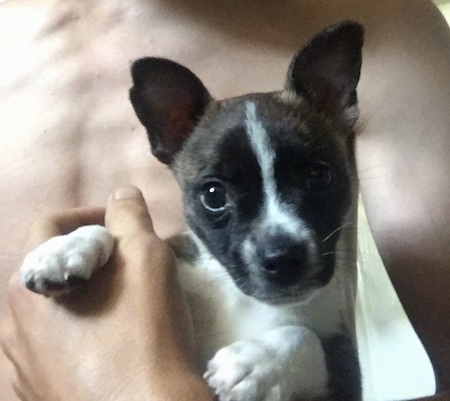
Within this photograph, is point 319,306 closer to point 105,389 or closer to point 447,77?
point 105,389

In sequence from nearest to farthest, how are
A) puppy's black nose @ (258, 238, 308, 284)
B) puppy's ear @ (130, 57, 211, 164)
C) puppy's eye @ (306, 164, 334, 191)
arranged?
puppy's black nose @ (258, 238, 308, 284), puppy's eye @ (306, 164, 334, 191), puppy's ear @ (130, 57, 211, 164)

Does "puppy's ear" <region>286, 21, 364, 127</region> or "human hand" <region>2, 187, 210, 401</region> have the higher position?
"puppy's ear" <region>286, 21, 364, 127</region>

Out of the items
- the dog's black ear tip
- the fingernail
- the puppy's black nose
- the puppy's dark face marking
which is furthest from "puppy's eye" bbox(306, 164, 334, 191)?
the fingernail

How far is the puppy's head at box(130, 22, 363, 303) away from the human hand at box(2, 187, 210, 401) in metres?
0.14

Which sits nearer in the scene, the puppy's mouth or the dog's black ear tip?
the puppy's mouth

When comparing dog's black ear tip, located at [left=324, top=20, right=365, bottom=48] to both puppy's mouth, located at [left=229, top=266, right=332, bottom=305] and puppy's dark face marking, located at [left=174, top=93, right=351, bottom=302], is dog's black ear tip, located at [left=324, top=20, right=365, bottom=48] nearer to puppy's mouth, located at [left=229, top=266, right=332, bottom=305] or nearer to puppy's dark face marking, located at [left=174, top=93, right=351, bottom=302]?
puppy's dark face marking, located at [left=174, top=93, right=351, bottom=302]

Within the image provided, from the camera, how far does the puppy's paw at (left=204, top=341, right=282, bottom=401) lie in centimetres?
129

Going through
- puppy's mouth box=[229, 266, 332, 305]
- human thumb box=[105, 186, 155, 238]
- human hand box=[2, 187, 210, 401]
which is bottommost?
puppy's mouth box=[229, 266, 332, 305]

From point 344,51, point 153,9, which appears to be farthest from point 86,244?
point 153,9

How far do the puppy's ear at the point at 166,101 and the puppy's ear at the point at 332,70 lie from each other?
0.71 feet

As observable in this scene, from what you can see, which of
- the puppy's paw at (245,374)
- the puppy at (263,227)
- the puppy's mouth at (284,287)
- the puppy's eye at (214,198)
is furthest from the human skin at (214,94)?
the puppy's paw at (245,374)

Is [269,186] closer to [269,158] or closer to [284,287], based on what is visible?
[269,158]

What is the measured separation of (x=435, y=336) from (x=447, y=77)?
2.12 feet

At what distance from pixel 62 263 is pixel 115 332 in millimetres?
156
